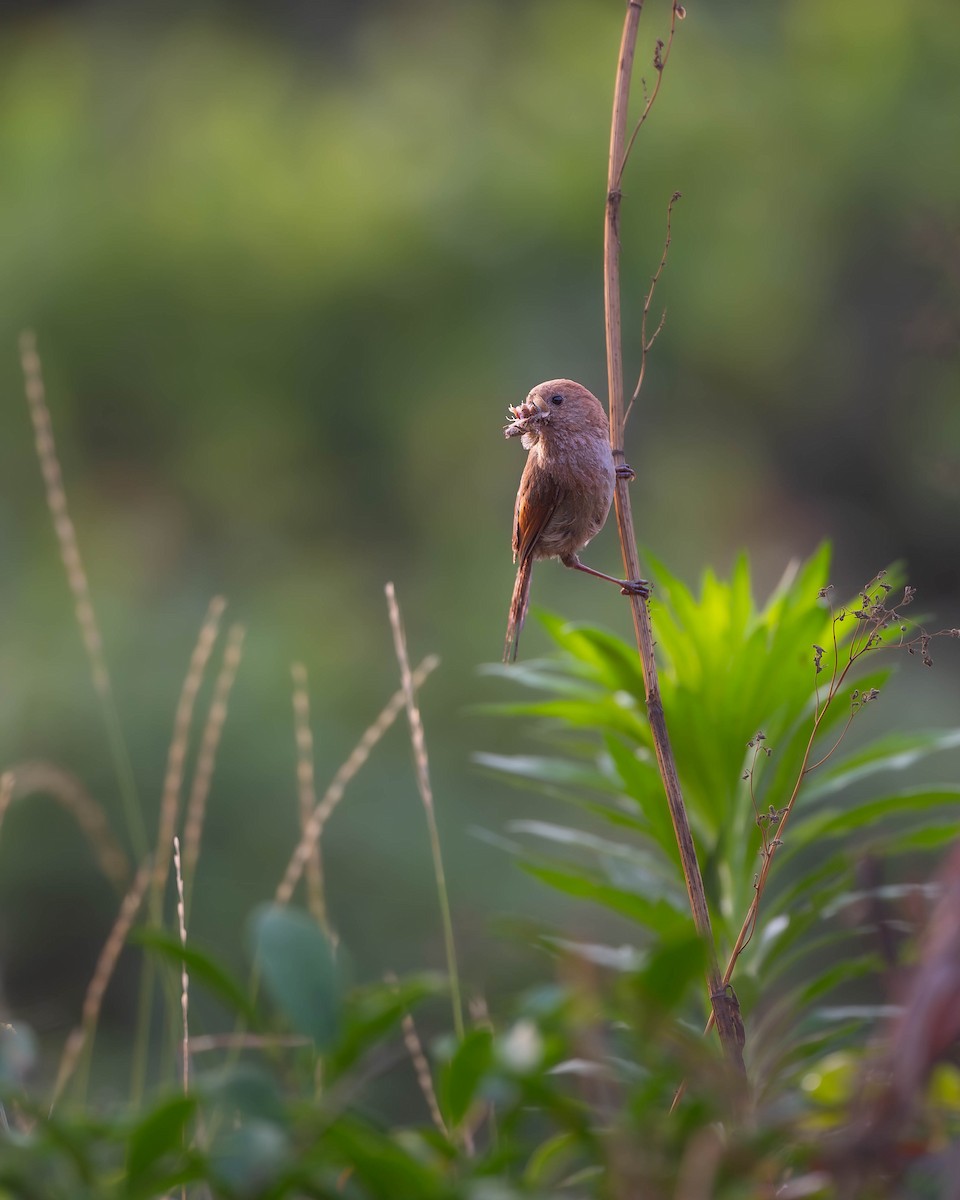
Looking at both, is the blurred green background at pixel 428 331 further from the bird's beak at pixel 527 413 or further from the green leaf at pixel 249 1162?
the green leaf at pixel 249 1162

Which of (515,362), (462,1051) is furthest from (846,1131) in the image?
(515,362)

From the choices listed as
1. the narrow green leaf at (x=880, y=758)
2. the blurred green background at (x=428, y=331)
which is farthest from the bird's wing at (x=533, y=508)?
the blurred green background at (x=428, y=331)

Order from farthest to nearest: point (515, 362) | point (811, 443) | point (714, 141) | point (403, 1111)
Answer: point (811, 443)
point (714, 141)
point (515, 362)
point (403, 1111)

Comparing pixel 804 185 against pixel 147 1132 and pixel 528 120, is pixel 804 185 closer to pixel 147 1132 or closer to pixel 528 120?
pixel 528 120

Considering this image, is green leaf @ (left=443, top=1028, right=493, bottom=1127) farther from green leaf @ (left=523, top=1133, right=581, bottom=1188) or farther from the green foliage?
the green foliage

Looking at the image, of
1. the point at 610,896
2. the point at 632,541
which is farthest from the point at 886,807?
the point at 632,541

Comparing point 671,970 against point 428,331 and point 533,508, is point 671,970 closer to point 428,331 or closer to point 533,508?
point 533,508

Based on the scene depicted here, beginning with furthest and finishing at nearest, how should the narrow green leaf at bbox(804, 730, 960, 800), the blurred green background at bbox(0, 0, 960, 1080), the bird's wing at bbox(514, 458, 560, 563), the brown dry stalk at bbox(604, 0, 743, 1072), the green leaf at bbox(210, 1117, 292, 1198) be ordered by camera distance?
1. the blurred green background at bbox(0, 0, 960, 1080)
2. the bird's wing at bbox(514, 458, 560, 563)
3. the narrow green leaf at bbox(804, 730, 960, 800)
4. the brown dry stalk at bbox(604, 0, 743, 1072)
5. the green leaf at bbox(210, 1117, 292, 1198)

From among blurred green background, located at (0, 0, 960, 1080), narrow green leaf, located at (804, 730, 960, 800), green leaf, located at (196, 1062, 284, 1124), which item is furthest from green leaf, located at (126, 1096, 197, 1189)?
blurred green background, located at (0, 0, 960, 1080)
